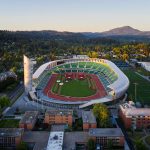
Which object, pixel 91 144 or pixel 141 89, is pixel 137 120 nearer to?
pixel 91 144

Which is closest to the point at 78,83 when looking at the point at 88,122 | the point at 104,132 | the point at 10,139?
the point at 88,122

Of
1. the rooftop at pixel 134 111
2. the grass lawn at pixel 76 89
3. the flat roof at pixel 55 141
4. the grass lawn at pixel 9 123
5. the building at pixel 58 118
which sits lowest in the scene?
the grass lawn at pixel 9 123

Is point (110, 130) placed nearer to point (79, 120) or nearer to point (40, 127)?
point (79, 120)

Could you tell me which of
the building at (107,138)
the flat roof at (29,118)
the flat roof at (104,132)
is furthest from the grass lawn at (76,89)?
the building at (107,138)

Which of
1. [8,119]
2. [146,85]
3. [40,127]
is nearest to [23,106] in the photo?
[8,119]

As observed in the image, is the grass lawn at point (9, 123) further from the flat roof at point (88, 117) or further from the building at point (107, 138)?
the building at point (107, 138)

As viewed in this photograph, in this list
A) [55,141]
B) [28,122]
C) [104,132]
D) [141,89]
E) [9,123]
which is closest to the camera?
[55,141]

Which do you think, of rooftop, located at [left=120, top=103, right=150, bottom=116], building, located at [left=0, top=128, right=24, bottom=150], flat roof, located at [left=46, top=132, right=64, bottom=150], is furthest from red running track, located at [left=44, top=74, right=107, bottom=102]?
building, located at [left=0, top=128, right=24, bottom=150]
